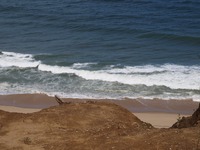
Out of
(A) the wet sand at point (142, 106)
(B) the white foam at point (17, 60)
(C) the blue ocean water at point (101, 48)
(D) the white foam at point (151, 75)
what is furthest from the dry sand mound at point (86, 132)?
(B) the white foam at point (17, 60)

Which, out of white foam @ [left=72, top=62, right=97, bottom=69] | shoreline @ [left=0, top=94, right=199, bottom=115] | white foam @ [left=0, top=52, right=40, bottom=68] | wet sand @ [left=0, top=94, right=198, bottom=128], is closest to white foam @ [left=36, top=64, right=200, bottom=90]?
white foam @ [left=72, top=62, right=97, bottom=69]

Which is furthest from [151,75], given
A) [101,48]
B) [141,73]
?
[101,48]

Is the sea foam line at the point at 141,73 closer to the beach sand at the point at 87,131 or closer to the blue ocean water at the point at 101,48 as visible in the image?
the blue ocean water at the point at 101,48

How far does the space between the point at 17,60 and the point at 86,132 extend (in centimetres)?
1575

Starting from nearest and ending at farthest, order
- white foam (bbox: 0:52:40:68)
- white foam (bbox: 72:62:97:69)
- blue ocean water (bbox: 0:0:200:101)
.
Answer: blue ocean water (bbox: 0:0:200:101)
white foam (bbox: 72:62:97:69)
white foam (bbox: 0:52:40:68)

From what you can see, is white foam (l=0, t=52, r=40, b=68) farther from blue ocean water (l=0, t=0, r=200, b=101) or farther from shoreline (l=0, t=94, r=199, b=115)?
shoreline (l=0, t=94, r=199, b=115)

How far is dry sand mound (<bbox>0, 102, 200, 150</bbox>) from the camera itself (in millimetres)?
10930

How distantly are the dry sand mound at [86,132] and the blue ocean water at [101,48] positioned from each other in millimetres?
7211

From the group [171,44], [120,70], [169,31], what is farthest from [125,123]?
[169,31]

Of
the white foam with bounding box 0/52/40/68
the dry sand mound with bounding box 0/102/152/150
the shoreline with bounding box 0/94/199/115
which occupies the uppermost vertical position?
the dry sand mound with bounding box 0/102/152/150

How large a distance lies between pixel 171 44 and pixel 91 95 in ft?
32.5

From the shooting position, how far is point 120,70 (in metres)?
24.8

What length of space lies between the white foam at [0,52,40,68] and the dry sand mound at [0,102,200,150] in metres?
12.2

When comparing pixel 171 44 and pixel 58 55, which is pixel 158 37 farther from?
pixel 58 55
